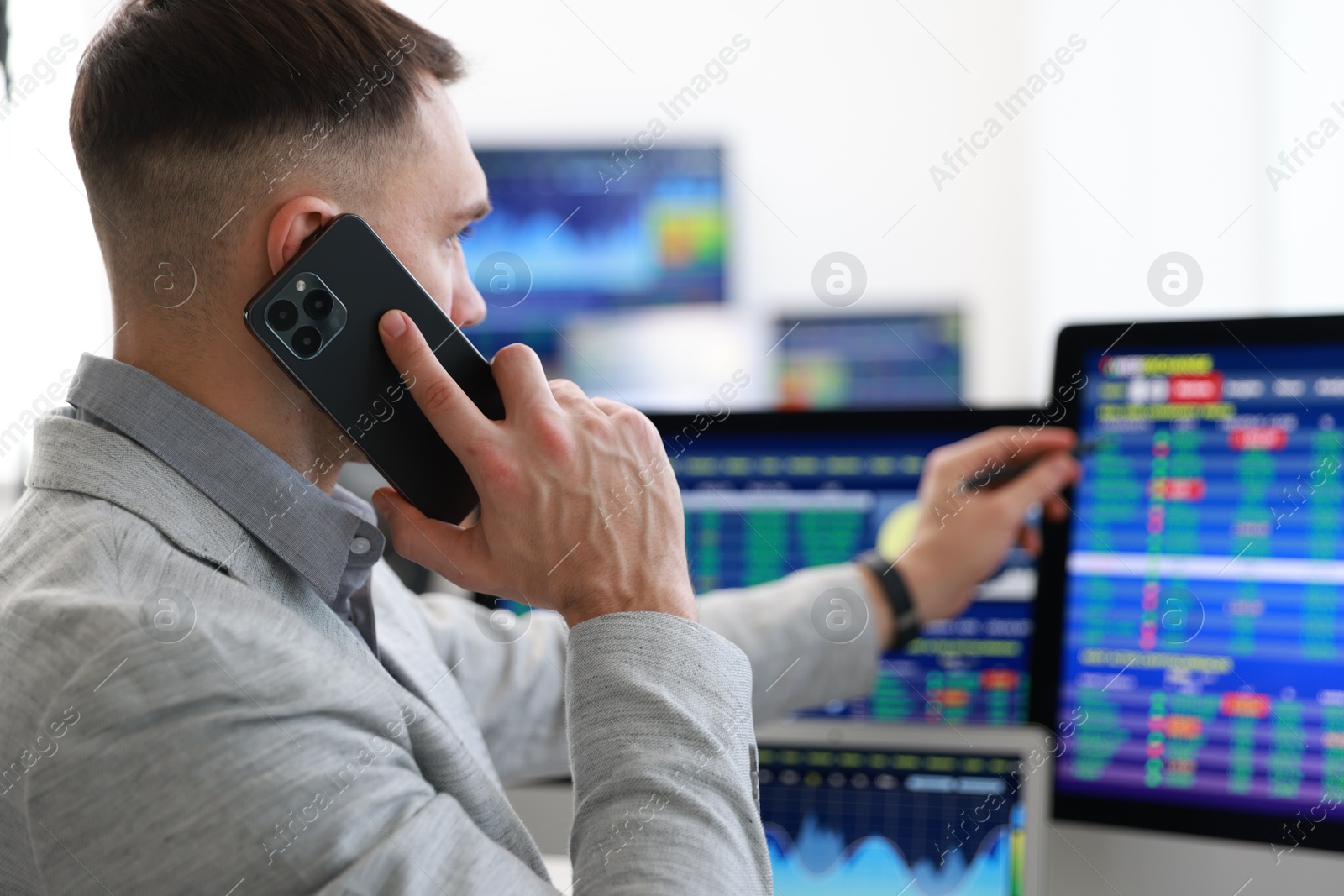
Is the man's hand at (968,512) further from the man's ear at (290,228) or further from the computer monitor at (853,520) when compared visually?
the man's ear at (290,228)

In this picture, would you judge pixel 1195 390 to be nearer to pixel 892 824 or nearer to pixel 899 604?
pixel 899 604

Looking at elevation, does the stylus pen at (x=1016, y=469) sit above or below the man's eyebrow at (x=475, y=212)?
below

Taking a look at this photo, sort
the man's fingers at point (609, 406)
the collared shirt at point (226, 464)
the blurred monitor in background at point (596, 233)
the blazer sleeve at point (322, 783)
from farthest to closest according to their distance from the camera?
the blurred monitor in background at point (596, 233)
the man's fingers at point (609, 406)
the collared shirt at point (226, 464)
the blazer sleeve at point (322, 783)

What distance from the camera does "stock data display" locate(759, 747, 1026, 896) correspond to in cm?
74

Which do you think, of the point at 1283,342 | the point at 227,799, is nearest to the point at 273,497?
the point at 227,799

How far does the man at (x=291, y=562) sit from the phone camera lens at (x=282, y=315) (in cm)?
4

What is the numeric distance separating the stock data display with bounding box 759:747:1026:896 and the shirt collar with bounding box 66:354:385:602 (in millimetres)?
429

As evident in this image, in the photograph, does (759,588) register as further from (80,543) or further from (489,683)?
(80,543)

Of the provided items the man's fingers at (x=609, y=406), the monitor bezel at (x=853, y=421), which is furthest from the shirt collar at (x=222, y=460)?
the monitor bezel at (x=853, y=421)

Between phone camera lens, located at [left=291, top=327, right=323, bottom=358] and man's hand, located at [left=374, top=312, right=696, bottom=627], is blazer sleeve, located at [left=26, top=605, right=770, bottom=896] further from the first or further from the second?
phone camera lens, located at [left=291, top=327, right=323, bottom=358]

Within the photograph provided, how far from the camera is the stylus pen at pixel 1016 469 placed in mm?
792

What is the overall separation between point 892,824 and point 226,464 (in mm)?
587

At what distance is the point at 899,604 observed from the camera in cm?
89

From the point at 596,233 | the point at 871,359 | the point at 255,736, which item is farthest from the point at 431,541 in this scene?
the point at 596,233
